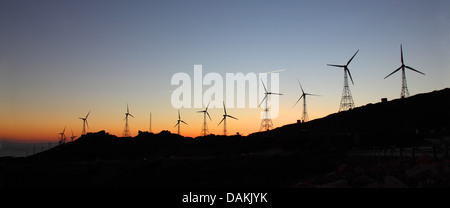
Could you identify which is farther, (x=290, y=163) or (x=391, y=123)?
(x=391, y=123)

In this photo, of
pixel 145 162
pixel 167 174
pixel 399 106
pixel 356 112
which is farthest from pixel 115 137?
pixel 399 106

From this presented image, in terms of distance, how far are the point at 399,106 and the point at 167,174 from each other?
8526 cm

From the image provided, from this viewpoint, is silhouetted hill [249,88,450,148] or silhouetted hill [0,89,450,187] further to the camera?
silhouetted hill [249,88,450,148]

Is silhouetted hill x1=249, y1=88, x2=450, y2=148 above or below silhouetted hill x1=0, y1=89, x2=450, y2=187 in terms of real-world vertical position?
above

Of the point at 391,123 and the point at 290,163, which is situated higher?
the point at 391,123

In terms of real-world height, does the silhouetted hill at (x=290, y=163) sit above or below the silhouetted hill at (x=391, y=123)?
below

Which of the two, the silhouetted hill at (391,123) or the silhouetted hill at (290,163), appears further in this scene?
the silhouetted hill at (391,123)
